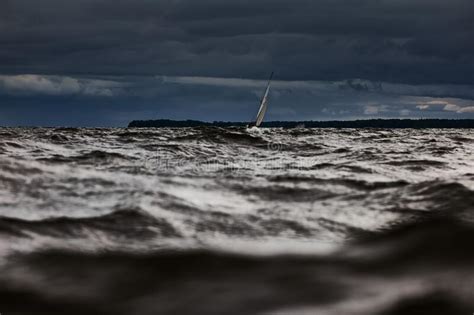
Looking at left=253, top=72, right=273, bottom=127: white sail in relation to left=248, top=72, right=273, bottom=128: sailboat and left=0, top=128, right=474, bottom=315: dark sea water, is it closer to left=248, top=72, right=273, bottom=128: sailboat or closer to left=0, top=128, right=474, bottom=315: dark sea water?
left=248, top=72, right=273, bottom=128: sailboat

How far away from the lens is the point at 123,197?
6852 millimetres

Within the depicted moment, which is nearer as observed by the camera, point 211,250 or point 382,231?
point 211,250

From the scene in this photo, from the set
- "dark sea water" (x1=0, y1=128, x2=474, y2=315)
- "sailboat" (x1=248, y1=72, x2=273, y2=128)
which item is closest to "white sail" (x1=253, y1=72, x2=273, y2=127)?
"sailboat" (x1=248, y1=72, x2=273, y2=128)

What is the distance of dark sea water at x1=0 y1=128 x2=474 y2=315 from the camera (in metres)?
3.41

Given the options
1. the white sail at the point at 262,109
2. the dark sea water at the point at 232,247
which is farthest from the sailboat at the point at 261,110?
the dark sea water at the point at 232,247

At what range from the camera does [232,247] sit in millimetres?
4746

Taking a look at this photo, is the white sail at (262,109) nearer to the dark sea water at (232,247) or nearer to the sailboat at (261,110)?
the sailboat at (261,110)

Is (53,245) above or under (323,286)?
above

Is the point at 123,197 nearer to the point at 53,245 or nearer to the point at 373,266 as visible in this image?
the point at 53,245

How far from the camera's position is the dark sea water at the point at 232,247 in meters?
3.41

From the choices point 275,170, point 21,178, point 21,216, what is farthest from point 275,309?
point 275,170

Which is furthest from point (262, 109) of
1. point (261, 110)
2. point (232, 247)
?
point (232, 247)

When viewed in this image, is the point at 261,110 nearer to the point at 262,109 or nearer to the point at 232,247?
the point at 262,109

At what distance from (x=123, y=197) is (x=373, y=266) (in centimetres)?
357
